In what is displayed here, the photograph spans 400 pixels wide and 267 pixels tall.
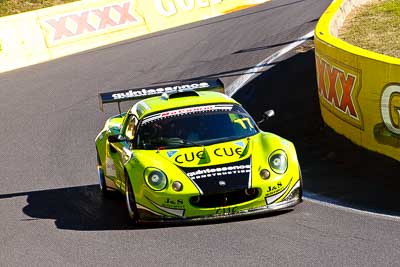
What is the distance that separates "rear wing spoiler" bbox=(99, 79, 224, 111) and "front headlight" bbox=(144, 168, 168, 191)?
2.80 metres

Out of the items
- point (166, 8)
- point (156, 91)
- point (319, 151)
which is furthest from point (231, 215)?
point (166, 8)

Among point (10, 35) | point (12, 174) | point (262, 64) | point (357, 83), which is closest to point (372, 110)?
point (357, 83)

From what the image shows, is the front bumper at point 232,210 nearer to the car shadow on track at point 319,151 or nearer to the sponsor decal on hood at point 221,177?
the sponsor decal on hood at point 221,177

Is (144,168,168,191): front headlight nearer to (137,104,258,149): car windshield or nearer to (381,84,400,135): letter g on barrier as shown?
→ (137,104,258,149): car windshield

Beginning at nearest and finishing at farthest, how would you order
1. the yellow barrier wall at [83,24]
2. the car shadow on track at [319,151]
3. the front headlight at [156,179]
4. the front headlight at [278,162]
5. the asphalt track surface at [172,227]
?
the asphalt track surface at [172,227] < the front headlight at [156,179] < the front headlight at [278,162] < the car shadow on track at [319,151] < the yellow barrier wall at [83,24]

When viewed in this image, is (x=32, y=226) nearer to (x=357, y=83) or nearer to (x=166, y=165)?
(x=166, y=165)

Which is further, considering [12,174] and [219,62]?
[219,62]

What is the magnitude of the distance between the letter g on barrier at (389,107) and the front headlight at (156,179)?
333 cm

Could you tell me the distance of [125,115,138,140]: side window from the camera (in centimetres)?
1165

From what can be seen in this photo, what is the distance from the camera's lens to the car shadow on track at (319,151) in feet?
36.8

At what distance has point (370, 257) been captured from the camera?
8.45 metres

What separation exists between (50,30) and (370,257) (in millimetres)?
19104

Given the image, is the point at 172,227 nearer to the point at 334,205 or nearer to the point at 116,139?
the point at 116,139

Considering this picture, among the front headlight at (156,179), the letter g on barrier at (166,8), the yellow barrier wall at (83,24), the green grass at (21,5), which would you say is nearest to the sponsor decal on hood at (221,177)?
the front headlight at (156,179)
